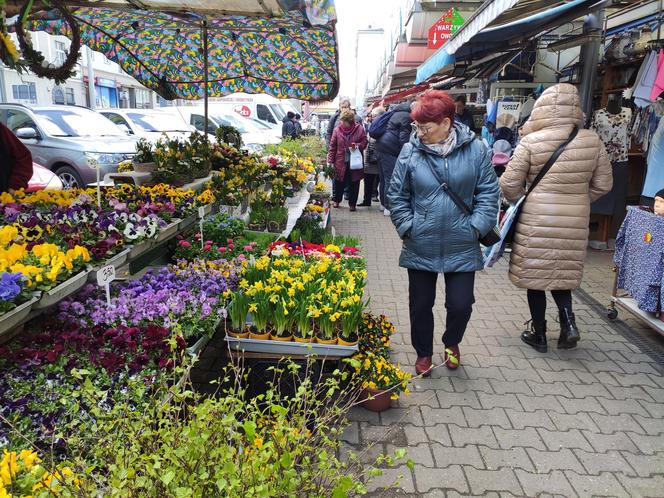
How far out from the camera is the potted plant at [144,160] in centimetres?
542

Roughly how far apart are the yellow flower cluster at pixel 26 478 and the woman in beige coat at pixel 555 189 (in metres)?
3.41

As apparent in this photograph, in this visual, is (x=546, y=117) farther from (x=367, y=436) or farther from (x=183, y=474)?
(x=183, y=474)

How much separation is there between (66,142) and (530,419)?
32.1 ft

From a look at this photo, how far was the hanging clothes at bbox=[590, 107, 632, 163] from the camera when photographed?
6.66 meters

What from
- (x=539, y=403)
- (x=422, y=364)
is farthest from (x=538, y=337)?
(x=422, y=364)

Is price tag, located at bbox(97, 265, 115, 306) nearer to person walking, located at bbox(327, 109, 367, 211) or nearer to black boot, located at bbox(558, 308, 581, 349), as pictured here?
black boot, located at bbox(558, 308, 581, 349)

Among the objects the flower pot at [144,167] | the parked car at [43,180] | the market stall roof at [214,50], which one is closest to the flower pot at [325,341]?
the market stall roof at [214,50]

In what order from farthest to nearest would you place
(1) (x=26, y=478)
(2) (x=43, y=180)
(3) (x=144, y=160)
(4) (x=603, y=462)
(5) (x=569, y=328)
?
(2) (x=43, y=180) < (3) (x=144, y=160) < (5) (x=569, y=328) < (4) (x=603, y=462) < (1) (x=26, y=478)

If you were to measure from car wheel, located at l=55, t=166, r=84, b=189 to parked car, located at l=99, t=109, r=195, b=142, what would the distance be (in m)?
2.05

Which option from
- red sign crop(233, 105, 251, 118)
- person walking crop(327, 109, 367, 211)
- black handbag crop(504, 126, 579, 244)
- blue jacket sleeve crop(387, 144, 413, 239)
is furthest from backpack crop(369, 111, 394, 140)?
red sign crop(233, 105, 251, 118)

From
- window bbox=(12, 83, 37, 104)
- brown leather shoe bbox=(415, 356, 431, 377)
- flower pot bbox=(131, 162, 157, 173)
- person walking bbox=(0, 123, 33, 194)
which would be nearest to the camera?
brown leather shoe bbox=(415, 356, 431, 377)

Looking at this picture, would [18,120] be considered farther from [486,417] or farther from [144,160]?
[486,417]

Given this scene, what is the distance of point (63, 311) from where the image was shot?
285 centimetres

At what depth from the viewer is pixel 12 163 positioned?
4.73 metres
